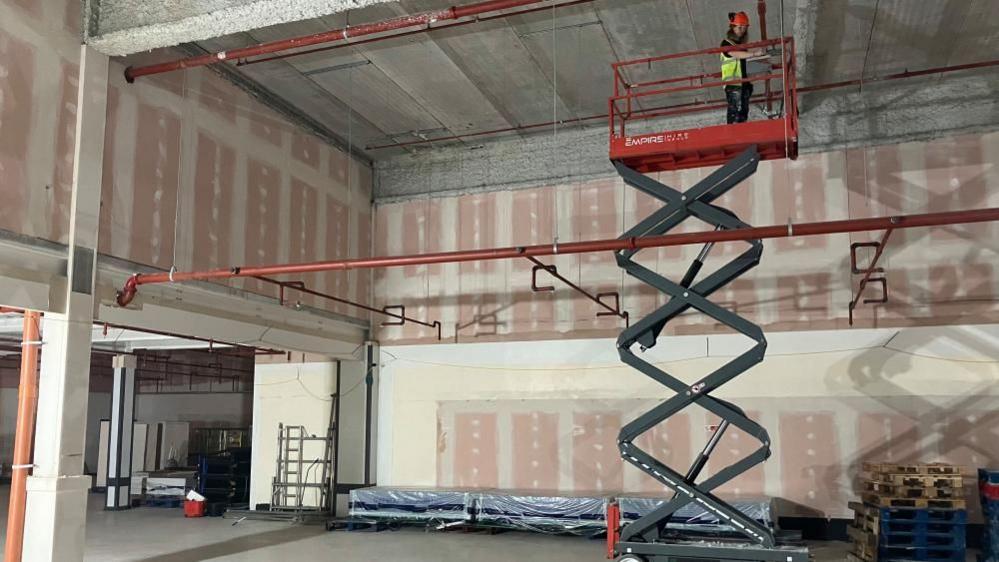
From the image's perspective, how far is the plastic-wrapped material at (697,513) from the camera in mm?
13656

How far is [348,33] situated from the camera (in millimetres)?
11336

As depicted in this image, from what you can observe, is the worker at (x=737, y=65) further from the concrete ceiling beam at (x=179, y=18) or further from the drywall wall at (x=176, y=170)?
the drywall wall at (x=176, y=170)

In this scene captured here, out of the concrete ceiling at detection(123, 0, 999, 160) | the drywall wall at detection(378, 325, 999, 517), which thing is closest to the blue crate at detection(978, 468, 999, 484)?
the drywall wall at detection(378, 325, 999, 517)

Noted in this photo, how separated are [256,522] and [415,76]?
384 inches

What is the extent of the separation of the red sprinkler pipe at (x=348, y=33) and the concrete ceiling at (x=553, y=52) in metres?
1.19

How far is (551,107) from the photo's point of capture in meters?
16.3

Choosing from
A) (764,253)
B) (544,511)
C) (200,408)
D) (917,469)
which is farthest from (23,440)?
(200,408)

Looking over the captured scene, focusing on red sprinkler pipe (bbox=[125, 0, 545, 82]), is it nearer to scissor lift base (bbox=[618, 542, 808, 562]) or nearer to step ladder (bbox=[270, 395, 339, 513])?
scissor lift base (bbox=[618, 542, 808, 562])

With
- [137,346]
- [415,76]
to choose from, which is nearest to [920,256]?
[415,76]

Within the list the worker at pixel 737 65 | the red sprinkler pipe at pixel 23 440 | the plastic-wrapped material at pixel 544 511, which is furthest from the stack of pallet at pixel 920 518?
the red sprinkler pipe at pixel 23 440

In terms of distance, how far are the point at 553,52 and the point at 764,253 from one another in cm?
554

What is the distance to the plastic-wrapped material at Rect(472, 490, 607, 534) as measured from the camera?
14.8 m

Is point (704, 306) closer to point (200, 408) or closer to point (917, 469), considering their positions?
point (917, 469)

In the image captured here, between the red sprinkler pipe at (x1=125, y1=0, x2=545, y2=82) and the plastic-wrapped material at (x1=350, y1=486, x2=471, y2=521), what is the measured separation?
866 centimetres
